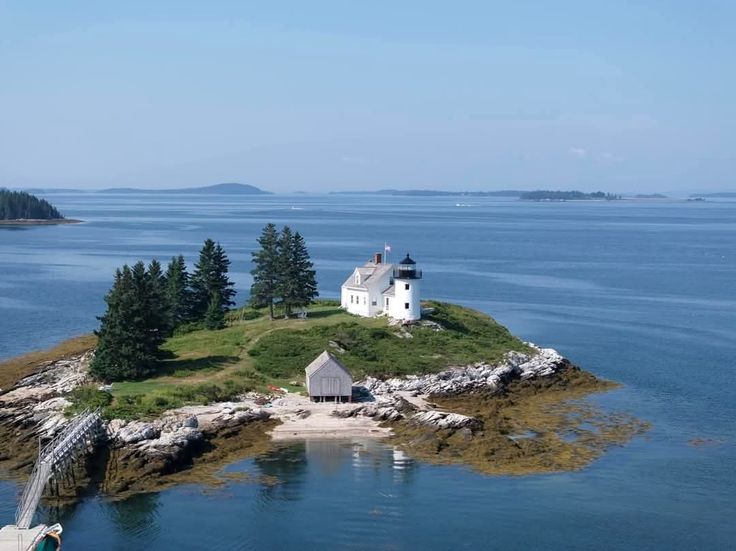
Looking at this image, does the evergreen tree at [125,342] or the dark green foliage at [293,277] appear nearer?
the evergreen tree at [125,342]

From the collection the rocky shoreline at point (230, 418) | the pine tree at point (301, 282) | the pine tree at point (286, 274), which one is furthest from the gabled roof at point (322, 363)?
the pine tree at point (286, 274)

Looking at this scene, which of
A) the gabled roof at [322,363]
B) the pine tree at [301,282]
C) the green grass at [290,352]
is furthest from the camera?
the pine tree at [301,282]

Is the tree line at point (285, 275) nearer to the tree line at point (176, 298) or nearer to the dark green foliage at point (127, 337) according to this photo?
Result: the tree line at point (176, 298)

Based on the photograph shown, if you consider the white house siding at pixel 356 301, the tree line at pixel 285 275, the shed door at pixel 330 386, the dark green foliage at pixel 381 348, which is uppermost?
the tree line at pixel 285 275

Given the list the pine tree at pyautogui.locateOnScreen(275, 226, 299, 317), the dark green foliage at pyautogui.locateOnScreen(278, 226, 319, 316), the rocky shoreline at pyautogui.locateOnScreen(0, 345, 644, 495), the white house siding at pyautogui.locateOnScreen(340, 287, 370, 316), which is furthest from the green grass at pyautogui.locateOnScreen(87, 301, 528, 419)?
the pine tree at pyautogui.locateOnScreen(275, 226, 299, 317)

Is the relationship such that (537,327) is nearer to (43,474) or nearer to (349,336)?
(349,336)

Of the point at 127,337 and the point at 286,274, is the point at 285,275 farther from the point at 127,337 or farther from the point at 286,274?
the point at 127,337

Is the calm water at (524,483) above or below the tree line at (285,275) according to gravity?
below
